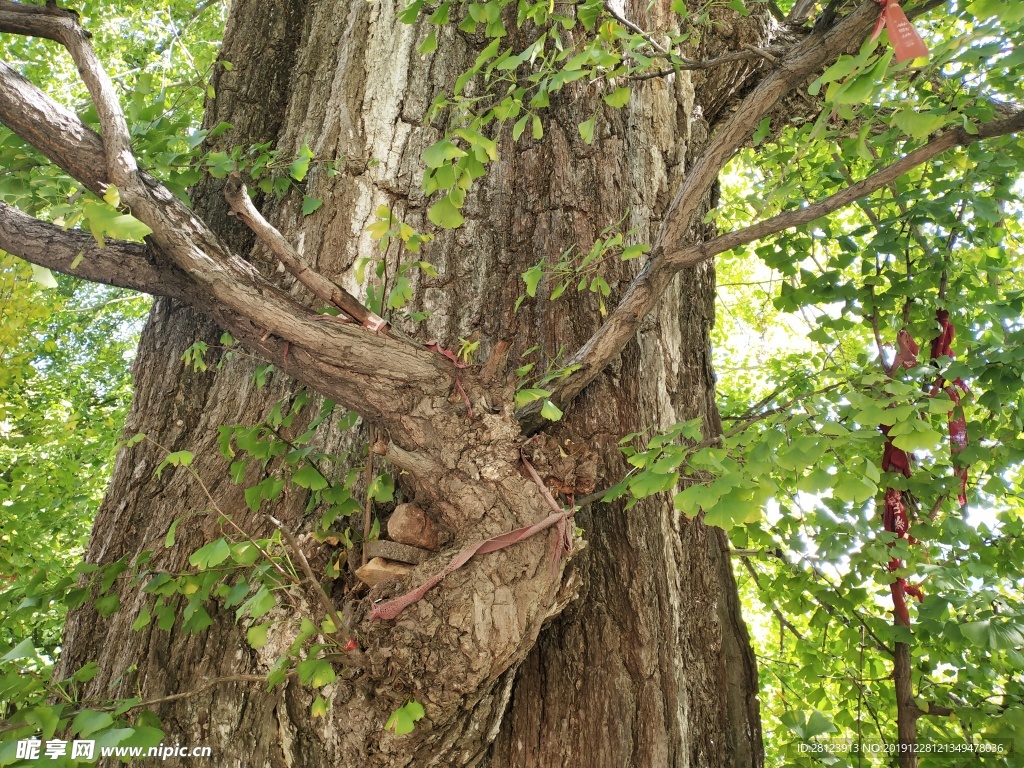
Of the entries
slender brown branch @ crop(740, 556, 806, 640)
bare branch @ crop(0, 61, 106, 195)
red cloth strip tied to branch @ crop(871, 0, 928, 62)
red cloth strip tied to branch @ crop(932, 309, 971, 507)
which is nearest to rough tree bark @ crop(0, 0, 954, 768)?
bare branch @ crop(0, 61, 106, 195)

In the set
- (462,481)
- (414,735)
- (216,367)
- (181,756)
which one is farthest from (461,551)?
(216,367)

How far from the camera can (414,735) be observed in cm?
175

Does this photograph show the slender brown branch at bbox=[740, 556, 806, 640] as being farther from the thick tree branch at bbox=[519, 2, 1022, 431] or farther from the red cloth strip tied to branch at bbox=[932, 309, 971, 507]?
the thick tree branch at bbox=[519, 2, 1022, 431]

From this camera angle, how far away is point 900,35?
4.65 ft

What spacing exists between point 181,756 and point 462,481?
3.77 ft

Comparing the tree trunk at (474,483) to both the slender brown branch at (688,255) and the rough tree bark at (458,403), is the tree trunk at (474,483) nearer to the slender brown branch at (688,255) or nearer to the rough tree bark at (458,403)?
the rough tree bark at (458,403)

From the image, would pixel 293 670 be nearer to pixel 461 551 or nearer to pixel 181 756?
pixel 461 551

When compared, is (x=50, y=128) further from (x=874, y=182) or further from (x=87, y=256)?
(x=874, y=182)

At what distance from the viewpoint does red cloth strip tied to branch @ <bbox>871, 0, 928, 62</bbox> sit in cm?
139

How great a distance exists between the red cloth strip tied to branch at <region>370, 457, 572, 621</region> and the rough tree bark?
0.03 m

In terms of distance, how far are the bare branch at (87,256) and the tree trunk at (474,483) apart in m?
0.45
